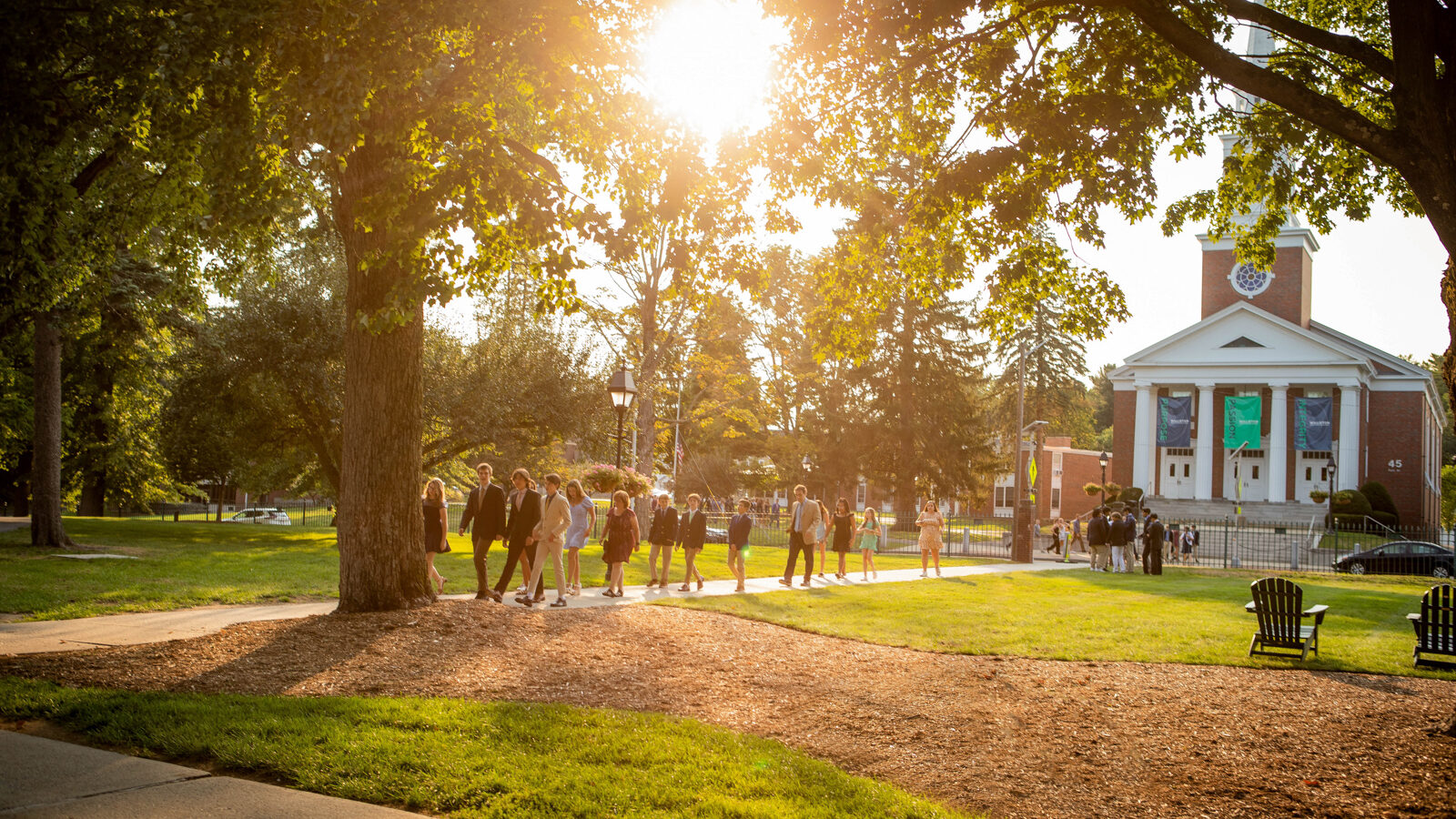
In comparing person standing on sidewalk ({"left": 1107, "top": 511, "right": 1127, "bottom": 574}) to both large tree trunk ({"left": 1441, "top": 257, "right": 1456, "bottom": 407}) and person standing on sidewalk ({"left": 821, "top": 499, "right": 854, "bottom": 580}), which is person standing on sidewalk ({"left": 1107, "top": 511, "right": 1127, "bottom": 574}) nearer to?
person standing on sidewalk ({"left": 821, "top": 499, "right": 854, "bottom": 580})

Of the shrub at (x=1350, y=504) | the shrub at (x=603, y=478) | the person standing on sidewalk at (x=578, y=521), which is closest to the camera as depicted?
the person standing on sidewalk at (x=578, y=521)

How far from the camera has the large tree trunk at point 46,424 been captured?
63.3 ft

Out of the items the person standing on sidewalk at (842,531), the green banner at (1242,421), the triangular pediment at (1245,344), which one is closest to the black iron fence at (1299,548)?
the green banner at (1242,421)

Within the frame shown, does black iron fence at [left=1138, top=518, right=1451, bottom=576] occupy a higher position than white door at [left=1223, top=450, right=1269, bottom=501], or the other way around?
white door at [left=1223, top=450, right=1269, bottom=501]

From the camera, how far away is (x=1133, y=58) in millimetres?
10078

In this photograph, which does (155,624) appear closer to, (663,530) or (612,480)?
(663,530)

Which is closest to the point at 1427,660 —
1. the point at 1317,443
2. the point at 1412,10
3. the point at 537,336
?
the point at 1412,10

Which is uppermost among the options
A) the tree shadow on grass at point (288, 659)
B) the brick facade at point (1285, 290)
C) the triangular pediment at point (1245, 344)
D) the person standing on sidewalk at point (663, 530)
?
the brick facade at point (1285, 290)

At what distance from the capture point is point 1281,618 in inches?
427

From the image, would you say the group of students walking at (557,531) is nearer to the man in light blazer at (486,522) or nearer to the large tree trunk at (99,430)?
the man in light blazer at (486,522)

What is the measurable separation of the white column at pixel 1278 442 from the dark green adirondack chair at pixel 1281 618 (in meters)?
49.2

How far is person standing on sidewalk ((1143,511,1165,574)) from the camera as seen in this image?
26.1 m

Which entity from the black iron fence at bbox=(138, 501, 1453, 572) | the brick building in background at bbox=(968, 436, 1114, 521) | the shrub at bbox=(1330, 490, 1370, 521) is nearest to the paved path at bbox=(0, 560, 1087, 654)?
the black iron fence at bbox=(138, 501, 1453, 572)

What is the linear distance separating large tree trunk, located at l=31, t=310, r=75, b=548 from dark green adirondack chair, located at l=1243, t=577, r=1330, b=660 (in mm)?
20390
